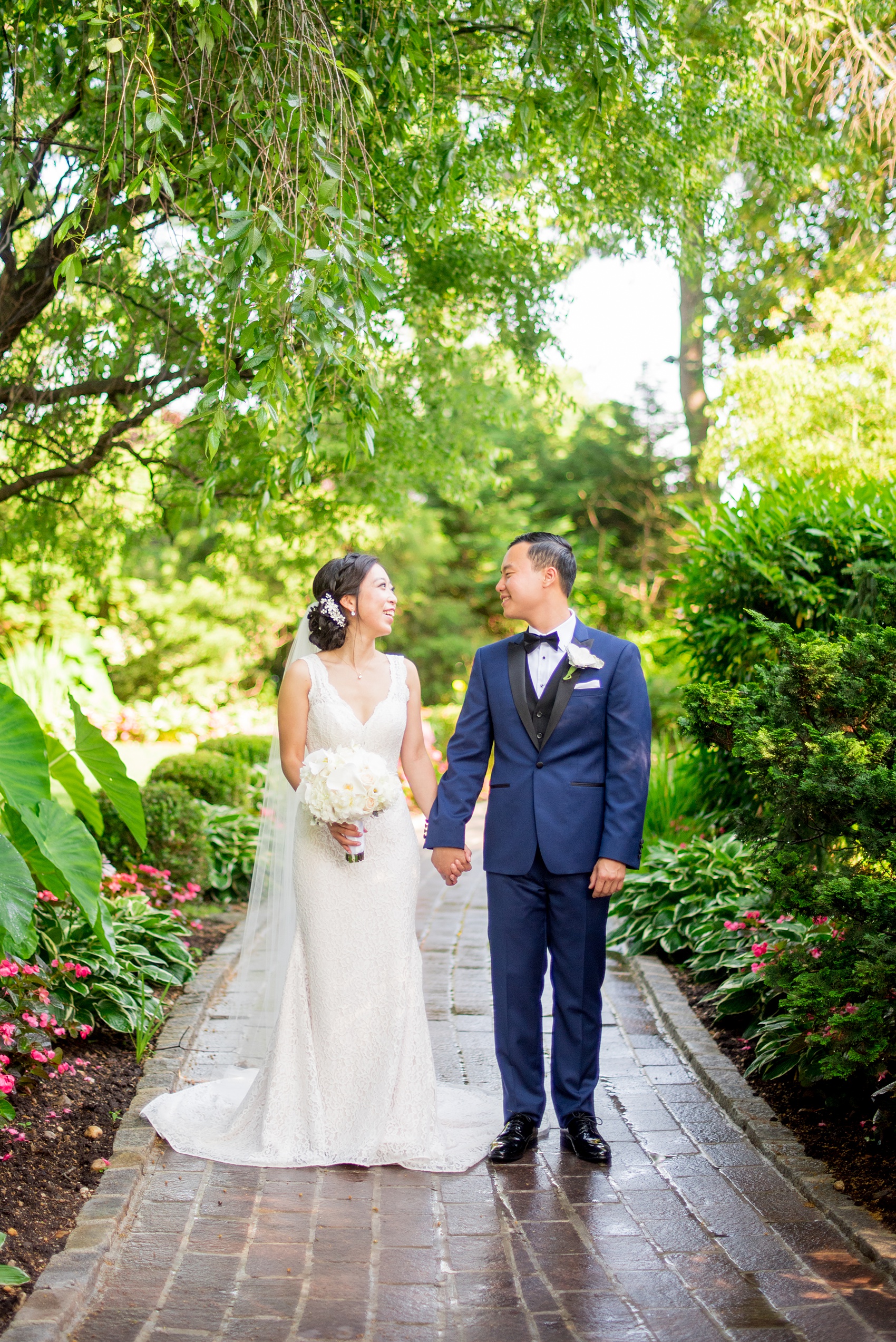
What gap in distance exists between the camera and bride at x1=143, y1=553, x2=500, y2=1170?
374 cm

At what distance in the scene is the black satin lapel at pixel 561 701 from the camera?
12.5 ft

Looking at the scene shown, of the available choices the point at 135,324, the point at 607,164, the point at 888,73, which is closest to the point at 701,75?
the point at 607,164

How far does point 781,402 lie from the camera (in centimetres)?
1145

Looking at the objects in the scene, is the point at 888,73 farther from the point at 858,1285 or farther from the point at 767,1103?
the point at 858,1285

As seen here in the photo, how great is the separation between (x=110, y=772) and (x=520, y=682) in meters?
1.68

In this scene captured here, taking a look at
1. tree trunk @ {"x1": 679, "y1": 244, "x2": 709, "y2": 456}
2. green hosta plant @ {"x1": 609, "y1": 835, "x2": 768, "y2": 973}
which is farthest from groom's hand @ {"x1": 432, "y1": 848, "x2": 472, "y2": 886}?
tree trunk @ {"x1": 679, "y1": 244, "x2": 709, "y2": 456}

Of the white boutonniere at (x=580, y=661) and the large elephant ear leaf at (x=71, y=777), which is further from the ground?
the white boutonniere at (x=580, y=661)

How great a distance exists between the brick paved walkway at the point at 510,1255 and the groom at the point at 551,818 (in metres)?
0.32

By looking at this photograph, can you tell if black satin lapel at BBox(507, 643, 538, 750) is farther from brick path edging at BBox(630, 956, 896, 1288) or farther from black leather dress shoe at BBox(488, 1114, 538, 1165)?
brick path edging at BBox(630, 956, 896, 1288)

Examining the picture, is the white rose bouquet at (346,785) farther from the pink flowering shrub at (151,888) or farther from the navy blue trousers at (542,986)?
the pink flowering shrub at (151,888)

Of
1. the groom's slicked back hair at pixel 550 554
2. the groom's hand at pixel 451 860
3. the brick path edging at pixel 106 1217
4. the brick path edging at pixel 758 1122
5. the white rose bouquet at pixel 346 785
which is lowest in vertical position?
the brick path edging at pixel 106 1217

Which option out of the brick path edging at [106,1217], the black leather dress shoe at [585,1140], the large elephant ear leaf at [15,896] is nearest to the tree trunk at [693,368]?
the brick path edging at [106,1217]

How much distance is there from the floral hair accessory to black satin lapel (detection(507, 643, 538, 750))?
23.4 inches

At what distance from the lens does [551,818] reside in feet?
12.4
